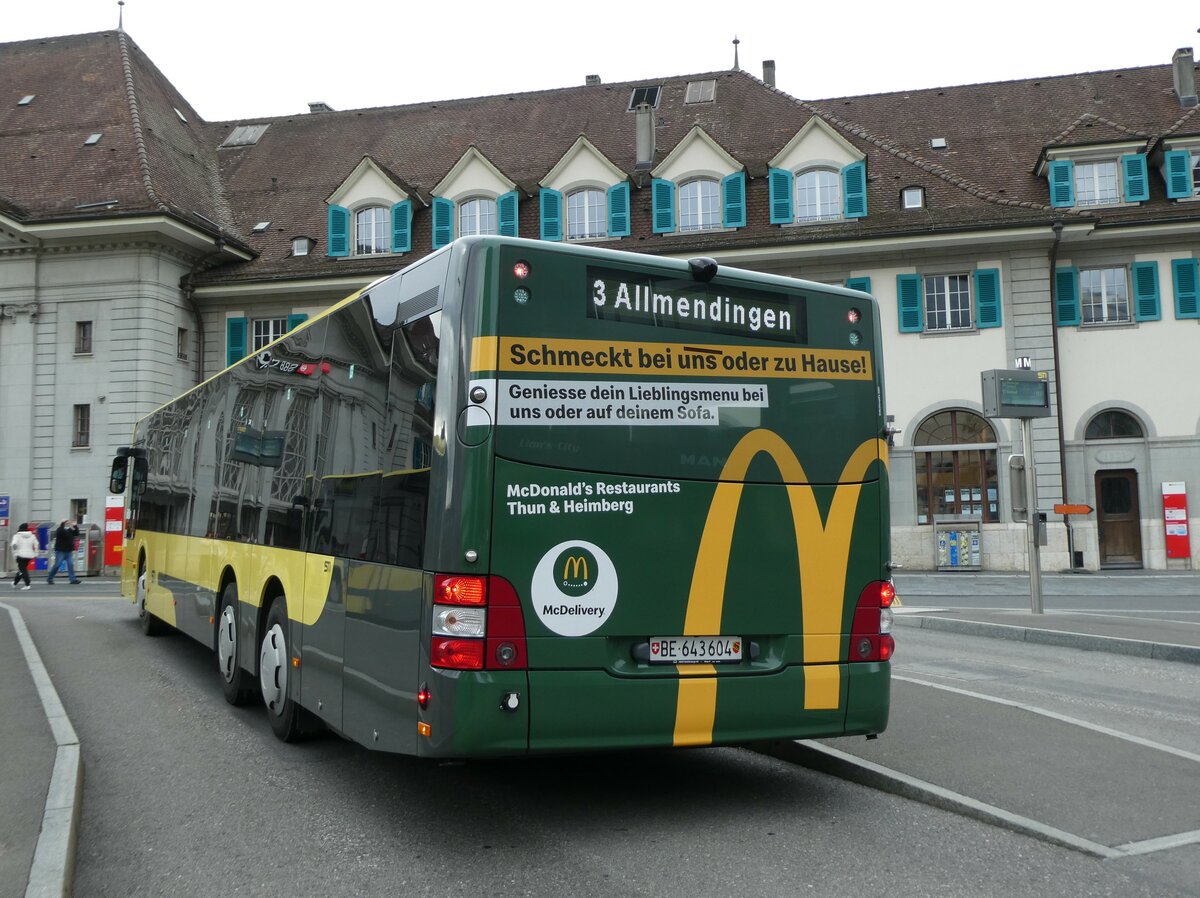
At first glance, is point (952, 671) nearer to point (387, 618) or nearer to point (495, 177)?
point (387, 618)

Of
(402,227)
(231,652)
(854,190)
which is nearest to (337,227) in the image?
(402,227)

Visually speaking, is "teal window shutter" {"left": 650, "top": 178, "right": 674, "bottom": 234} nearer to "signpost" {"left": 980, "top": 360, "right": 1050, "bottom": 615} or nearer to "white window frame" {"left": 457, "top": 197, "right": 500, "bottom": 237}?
"white window frame" {"left": 457, "top": 197, "right": 500, "bottom": 237}

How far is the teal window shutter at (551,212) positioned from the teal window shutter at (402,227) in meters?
4.05

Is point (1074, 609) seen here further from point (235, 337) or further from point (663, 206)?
point (235, 337)

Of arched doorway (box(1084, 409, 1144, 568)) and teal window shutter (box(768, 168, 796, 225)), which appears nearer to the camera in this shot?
arched doorway (box(1084, 409, 1144, 568))

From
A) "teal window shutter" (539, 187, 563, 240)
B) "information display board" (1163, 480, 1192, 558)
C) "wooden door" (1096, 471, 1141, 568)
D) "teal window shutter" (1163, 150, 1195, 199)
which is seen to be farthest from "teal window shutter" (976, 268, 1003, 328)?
"teal window shutter" (539, 187, 563, 240)

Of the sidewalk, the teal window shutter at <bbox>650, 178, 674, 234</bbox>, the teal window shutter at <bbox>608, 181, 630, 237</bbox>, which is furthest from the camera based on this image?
the teal window shutter at <bbox>608, 181, 630, 237</bbox>

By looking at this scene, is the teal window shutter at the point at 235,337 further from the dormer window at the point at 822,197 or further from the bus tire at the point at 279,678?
the bus tire at the point at 279,678

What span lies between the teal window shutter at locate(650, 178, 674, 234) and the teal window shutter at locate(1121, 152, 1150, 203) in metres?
11.7

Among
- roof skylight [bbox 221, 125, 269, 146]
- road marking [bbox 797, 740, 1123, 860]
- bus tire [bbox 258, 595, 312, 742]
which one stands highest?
roof skylight [bbox 221, 125, 269, 146]

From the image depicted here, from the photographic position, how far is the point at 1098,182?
101 feet

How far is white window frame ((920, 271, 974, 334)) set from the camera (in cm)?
3045

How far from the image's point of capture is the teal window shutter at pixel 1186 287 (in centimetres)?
2950

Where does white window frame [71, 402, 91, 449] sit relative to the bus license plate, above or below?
above
